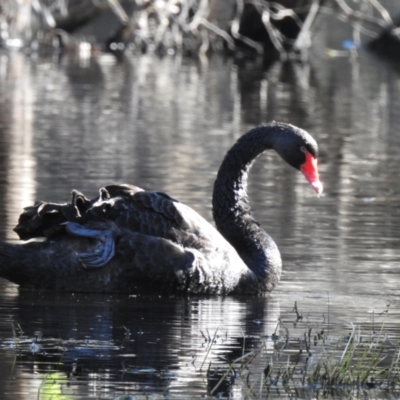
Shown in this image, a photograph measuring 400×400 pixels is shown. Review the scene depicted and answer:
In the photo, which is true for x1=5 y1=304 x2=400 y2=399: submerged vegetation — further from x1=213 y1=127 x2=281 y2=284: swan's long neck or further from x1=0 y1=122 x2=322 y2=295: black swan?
x1=213 y1=127 x2=281 y2=284: swan's long neck

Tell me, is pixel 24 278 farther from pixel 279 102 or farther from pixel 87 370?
pixel 279 102

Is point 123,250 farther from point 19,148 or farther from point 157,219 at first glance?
point 19,148

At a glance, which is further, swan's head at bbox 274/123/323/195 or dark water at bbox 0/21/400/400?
swan's head at bbox 274/123/323/195

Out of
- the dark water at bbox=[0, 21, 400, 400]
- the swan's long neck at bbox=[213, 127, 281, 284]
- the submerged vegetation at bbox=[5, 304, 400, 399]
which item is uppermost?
the swan's long neck at bbox=[213, 127, 281, 284]

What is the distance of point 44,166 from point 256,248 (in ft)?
17.5

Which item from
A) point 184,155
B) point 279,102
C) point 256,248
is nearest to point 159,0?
point 279,102

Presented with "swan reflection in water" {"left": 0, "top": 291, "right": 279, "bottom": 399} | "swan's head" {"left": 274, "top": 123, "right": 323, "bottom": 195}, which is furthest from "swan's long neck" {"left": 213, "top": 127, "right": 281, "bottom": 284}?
"swan reflection in water" {"left": 0, "top": 291, "right": 279, "bottom": 399}

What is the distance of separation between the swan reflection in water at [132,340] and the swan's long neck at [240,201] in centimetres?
57

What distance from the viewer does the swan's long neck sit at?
8352 mm

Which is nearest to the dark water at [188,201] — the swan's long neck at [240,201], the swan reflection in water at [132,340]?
the swan reflection in water at [132,340]

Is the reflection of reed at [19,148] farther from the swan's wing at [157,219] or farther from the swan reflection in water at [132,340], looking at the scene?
the swan reflection in water at [132,340]

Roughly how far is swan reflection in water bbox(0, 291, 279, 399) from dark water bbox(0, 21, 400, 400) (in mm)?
11

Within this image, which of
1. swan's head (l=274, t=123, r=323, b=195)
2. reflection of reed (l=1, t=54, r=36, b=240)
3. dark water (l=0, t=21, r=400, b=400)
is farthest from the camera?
reflection of reed (l=1, t=54, r=36, b=240)

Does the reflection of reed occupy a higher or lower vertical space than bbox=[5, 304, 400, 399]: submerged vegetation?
lower
